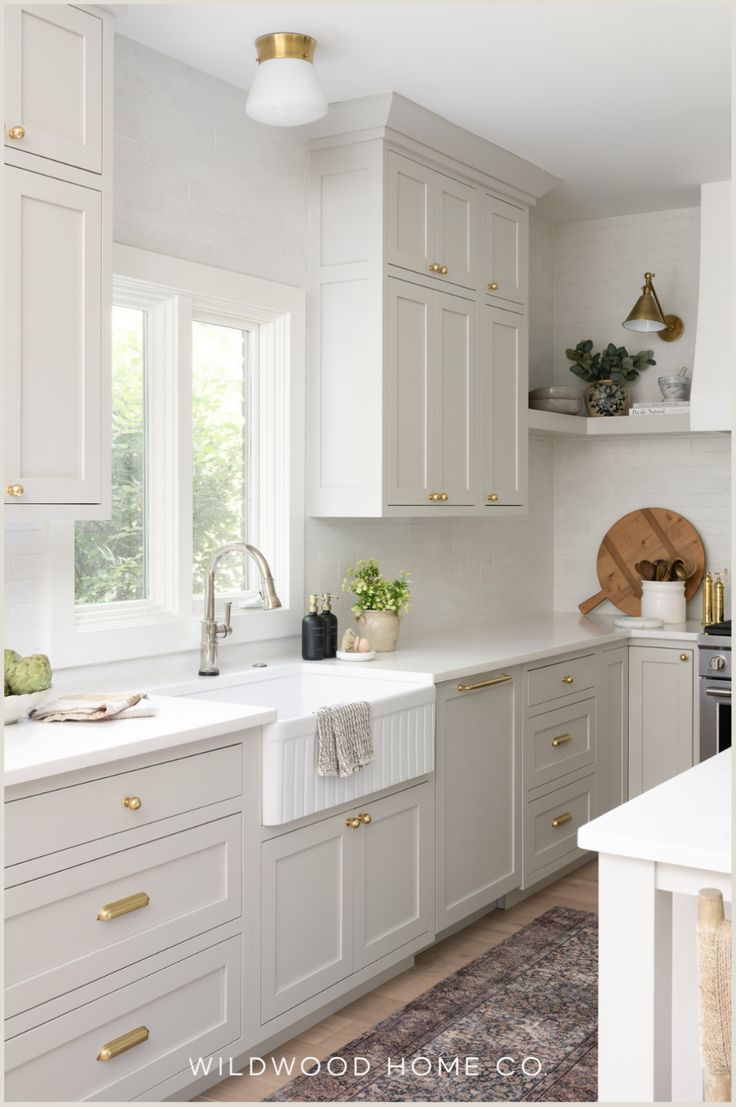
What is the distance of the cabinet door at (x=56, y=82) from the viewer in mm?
2383

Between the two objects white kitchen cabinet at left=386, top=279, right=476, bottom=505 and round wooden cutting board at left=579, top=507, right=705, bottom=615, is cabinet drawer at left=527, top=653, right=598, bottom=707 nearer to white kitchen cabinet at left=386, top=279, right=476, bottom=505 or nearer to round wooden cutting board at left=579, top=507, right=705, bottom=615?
white kitchen cabinet at left=386, top=279, right=476, bottom=505

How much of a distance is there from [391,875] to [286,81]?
7.39 ft

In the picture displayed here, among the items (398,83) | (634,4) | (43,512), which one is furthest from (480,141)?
(43,512)

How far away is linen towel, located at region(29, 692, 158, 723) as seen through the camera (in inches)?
99.3

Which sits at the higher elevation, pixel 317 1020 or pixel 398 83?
pixel 398 83

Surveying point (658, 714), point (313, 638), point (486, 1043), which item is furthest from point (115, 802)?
point (658, 714)

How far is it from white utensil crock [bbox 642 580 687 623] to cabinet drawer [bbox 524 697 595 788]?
28.2 inches

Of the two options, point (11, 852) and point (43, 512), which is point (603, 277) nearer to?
point (43, 512)

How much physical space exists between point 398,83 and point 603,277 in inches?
84.3

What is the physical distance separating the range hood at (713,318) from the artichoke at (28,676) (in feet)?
9.92

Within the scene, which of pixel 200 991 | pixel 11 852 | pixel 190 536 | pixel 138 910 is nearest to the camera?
pixel 11 852

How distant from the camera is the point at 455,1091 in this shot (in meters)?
2.69

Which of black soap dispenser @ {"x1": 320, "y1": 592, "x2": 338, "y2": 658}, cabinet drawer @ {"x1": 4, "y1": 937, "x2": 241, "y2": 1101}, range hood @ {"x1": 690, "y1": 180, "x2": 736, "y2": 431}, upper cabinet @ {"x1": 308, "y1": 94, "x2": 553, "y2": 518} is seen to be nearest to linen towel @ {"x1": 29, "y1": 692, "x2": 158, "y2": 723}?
cabinet drawer @ {"x1": 4, "y1": 937, "x2": 241, "y2": 1101}

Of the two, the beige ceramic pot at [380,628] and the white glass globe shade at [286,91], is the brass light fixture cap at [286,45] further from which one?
the beige ceramic pot at [380,628]
